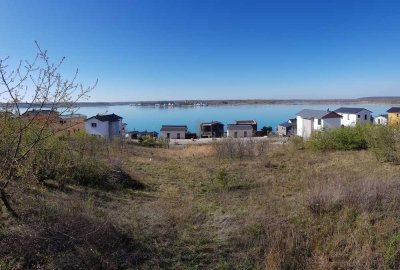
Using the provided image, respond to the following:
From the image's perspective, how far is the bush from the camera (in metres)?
16.6

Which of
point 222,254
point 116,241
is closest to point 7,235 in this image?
point 116,241

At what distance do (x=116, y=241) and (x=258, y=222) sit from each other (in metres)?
2.21

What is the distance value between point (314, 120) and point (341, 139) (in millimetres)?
21606

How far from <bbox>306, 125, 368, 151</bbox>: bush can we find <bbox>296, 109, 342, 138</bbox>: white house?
56.7ft

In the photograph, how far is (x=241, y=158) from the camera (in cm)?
1752

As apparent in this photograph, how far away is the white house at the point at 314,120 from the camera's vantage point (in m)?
36.2

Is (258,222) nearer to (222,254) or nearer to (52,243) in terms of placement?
(222,254)

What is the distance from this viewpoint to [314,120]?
1478 inches

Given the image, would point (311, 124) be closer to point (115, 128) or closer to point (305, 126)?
point (305, 126)

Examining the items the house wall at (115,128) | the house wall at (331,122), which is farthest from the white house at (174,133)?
Answer: the house wall at (331,122)

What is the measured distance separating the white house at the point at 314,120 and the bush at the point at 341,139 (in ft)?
56.7

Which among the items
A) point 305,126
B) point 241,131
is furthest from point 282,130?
point 305,126

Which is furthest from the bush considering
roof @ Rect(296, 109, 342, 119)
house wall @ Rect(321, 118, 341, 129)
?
roof @ Rect(296, 109, 342, 119)

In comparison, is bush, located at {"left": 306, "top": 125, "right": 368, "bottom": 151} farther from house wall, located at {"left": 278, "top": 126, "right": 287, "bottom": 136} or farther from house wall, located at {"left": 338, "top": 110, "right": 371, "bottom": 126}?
house wall, located at {"left": 278, "top": 126, "right": 287, "bottom": 136}
